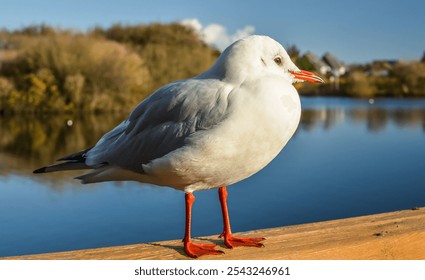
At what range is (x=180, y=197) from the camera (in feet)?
33.4

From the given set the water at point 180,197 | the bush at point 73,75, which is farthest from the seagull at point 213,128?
the bush at point 73,75

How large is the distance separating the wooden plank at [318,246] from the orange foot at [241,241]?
2 cm

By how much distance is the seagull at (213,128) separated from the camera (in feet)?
3.83

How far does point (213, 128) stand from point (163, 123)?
0.61 feet

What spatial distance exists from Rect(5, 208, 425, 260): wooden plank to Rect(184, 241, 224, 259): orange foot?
2 cm

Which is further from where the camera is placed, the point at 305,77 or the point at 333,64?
the point at 333,64

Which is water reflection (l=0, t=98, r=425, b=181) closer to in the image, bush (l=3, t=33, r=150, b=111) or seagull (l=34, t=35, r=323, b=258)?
bush (l=3, t=33, r=150, b=111)

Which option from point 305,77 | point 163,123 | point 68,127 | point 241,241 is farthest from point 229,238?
point 68,127

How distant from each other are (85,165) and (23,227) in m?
9.07

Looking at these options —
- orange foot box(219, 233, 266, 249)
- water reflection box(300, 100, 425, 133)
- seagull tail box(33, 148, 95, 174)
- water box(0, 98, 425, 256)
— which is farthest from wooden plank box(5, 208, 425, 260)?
water reflection box(300, 100, 425, 133)

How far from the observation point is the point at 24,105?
1451 centimetres

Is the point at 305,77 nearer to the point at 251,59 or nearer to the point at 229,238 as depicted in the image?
the point at 251,59

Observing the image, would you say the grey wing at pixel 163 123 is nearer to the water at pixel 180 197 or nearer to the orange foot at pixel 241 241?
the orange foot at pixel 241 241
